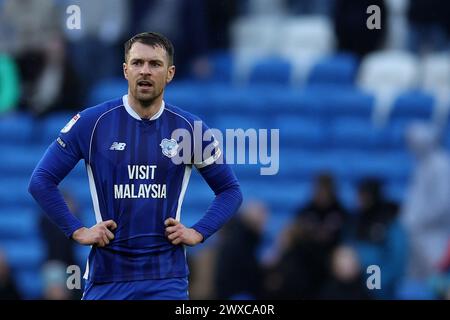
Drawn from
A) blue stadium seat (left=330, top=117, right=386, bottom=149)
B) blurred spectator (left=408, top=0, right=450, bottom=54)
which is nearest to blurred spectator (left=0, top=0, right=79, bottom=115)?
blue stadium seat (left=330, top=117, right=386, bottom=149)

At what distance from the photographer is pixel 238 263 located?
35.0 feet

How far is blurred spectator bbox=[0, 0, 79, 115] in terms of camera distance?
480 inches

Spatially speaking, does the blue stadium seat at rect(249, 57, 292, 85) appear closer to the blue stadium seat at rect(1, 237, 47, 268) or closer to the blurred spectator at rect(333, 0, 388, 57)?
the blurred spectator at rect(333, 0, 388, 57)

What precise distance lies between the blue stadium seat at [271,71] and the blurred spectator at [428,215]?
1.81m

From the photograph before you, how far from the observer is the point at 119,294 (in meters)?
6.48

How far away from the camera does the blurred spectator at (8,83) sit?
1255 centimetres

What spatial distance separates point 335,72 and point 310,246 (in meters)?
2.83

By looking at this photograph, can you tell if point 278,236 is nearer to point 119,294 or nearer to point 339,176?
point 339,176

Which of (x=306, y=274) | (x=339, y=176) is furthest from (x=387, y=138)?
(x=306, y=274)

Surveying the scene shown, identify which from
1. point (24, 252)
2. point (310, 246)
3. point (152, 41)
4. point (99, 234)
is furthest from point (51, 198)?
point (24, 252)

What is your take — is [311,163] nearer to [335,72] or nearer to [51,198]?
[335,72]

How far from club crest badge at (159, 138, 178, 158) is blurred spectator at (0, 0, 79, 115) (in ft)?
18.7
